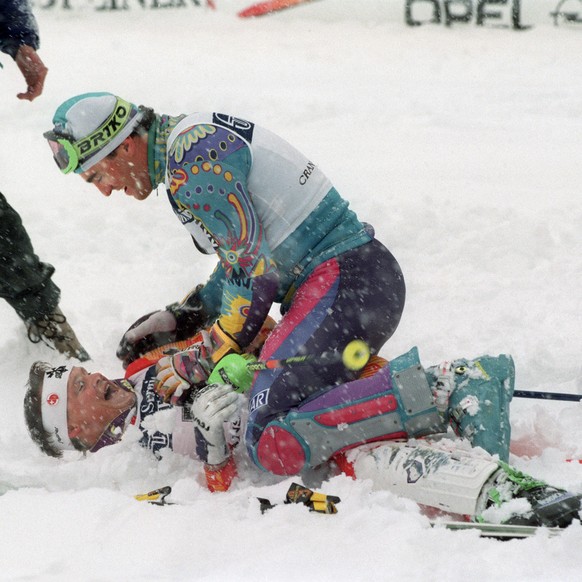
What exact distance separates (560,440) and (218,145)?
165cm

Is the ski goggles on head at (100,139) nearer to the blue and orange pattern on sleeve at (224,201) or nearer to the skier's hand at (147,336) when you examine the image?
the blue and orange pattern on sleeve at (224,201)

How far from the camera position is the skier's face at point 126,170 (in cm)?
305

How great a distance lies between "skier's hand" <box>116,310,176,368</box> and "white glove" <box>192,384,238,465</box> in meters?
0.85

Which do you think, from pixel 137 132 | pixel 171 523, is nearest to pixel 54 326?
pixel 137 132

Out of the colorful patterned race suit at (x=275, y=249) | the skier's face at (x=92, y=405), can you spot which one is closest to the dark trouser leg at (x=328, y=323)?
the colorful patterned race suit at (x=275, y=249)

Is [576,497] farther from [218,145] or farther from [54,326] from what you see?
[54,326]

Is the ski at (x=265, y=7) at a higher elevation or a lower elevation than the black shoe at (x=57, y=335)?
higher

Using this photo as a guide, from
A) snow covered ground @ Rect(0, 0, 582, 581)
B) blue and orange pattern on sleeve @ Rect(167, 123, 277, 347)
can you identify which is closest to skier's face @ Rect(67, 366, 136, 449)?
snow covered ground @ Rect(0, 0, 582, 581)

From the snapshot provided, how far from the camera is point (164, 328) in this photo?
378 cm

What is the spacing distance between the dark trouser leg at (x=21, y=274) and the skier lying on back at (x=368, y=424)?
27.6 inches

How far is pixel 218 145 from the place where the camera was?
2906mm

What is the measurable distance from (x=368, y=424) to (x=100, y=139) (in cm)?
141

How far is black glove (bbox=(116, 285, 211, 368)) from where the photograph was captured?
3.77 meters

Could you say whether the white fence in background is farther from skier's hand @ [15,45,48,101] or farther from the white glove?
the white glove
